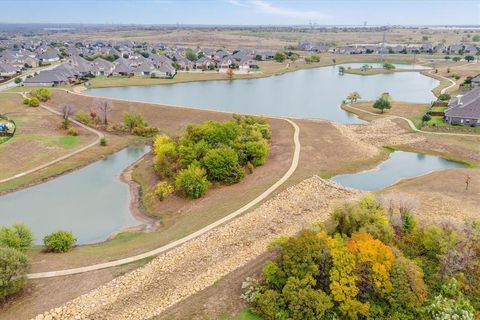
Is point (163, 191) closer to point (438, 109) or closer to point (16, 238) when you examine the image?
point (16, 238)

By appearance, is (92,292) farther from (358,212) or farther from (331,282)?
(358,212)

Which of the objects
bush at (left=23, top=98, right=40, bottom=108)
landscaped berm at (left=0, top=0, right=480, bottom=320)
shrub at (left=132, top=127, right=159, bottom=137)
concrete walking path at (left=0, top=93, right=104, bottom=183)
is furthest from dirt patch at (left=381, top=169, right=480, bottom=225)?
bush at (left=23, top=98, right=40, bottom=108)

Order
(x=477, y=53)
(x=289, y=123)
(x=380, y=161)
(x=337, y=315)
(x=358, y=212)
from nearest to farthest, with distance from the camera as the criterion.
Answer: (x=337, y=315) < (x=358, y=212) < (x=380, y=161) < (x=289, y=123) < (x=477, y=53)

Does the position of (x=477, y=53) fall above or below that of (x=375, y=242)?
above

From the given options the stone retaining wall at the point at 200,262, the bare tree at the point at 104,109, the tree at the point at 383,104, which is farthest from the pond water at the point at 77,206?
the tree at the point at 383,104

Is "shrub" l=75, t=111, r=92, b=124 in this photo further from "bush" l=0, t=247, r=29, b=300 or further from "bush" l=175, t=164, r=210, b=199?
"bush" l=0, t=247, r=29, b=300

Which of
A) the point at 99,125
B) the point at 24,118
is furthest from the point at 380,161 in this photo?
the point at 24,118

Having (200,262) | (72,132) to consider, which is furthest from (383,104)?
(200,262)
